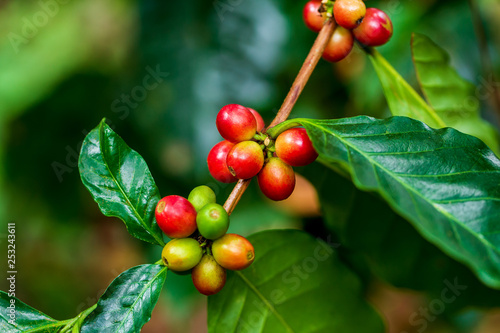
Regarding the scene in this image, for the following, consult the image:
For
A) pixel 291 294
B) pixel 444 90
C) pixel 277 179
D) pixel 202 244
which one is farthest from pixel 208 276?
pixel 444 90

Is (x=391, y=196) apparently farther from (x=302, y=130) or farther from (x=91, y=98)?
(x=91, y=98)

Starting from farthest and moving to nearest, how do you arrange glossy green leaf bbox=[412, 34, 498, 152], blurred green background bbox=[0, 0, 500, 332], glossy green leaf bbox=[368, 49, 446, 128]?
blurred green background bbox=[0, 0, 500, 332] → glossy green leaf bbox=[412, 34, 498, 152] → glossy green leaf bbox=[368, 49, 446, 128]

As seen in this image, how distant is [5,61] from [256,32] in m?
1.34

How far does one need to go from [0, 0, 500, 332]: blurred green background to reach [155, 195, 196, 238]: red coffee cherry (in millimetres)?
746

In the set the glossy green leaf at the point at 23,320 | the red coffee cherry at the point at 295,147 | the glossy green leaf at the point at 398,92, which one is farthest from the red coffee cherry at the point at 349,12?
the glossy green leaf at the point at 23,320

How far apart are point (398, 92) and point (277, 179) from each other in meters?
0.37

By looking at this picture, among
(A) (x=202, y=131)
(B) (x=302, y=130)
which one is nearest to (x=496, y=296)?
(B) (x=302, y=130)

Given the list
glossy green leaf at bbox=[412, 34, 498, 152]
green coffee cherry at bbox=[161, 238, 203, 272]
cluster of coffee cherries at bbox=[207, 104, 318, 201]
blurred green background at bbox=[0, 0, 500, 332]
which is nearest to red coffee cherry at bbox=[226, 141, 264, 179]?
cluster of coffee cherries at bbox=[207, 104, 318, 201]

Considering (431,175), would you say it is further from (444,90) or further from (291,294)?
(444,90)

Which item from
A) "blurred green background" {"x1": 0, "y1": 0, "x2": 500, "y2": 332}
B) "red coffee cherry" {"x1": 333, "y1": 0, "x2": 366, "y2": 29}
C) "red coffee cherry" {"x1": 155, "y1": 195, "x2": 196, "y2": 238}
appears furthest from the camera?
"blurred green background" {"x1": 0, "y1": 0, "x2": 500, "y2": 332}

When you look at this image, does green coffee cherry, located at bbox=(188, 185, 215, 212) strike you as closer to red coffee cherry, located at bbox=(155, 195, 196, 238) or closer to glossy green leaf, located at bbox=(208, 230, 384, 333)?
red coffee cherry, located at bbox=(155, 195, 196, 238)

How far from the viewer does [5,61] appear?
2.04 metres

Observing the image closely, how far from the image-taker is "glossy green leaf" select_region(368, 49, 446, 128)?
2.71 feet

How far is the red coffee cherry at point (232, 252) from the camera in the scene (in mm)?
576
